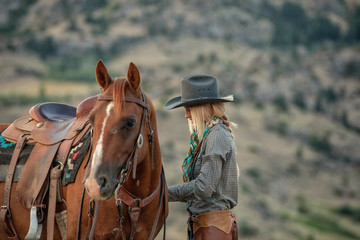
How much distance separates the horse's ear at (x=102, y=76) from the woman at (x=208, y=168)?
0.98 meters

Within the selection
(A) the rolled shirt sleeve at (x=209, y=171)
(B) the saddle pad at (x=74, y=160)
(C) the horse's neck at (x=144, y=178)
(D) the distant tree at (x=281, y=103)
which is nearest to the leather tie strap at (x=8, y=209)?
(B) the saddle pad at (x=74, y=160)

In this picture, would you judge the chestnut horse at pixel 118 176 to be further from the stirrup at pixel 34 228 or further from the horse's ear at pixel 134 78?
the stirrup at pixel 34 228

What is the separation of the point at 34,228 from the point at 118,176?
3.50 feet

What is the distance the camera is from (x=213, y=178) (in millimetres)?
3762

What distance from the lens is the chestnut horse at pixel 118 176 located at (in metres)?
2.98

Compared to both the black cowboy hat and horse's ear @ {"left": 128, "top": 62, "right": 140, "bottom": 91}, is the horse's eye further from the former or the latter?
the black cowboy hat

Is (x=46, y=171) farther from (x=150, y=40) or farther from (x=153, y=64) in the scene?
(x=150, y=40)

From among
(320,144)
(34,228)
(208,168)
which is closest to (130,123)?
(208,168)

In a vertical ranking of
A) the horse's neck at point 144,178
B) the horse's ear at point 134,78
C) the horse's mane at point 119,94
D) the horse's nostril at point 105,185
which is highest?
the horse's ear at point 134,78

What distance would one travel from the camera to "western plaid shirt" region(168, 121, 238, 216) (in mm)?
3766

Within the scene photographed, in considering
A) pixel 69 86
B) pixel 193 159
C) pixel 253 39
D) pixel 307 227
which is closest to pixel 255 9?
pixel 253 39

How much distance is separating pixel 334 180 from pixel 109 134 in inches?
1150

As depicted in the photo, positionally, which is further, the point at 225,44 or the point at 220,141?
the point at 225,44

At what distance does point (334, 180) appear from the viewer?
29641 mm
